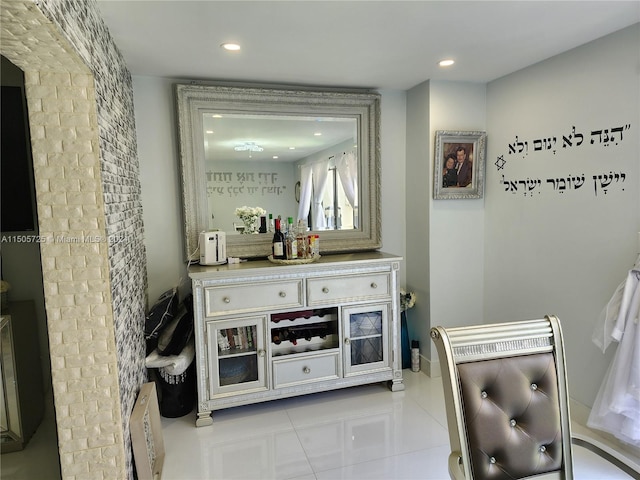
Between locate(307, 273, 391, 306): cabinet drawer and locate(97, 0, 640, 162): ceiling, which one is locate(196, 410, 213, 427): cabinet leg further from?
locate(97, 0, 640, 162): ceiling

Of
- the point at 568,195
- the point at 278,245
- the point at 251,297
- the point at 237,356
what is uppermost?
the point at 568,195

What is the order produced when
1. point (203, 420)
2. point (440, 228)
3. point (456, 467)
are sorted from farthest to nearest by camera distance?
point (440, 228) → point (203, 420) → point (456, 467)

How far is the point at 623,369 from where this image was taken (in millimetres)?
2076

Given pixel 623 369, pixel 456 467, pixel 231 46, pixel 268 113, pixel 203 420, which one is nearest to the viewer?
pixel 456 467

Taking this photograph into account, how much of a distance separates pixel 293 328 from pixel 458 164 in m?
1.78

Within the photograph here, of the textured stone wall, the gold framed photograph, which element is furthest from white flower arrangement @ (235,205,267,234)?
the gold framed photograph

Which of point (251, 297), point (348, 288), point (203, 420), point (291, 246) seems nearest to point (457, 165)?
point (348, 288)

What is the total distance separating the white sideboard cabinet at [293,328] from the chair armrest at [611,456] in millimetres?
1631

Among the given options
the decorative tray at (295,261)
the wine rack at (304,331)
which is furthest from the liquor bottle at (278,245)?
the wine rack at (304,331)

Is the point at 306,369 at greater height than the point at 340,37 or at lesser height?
lesser

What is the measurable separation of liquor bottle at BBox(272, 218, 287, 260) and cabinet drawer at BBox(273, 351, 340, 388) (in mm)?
732

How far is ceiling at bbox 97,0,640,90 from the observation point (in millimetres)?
1854

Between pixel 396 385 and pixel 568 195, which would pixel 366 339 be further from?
pixel 568 195

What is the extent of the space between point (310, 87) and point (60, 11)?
2.08m
